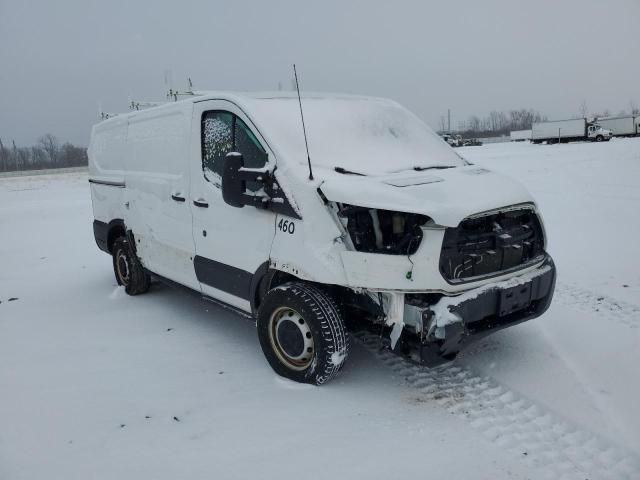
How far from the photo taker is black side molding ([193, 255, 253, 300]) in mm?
3961

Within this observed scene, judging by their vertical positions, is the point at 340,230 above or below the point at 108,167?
below

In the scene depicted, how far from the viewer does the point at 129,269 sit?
5.94m

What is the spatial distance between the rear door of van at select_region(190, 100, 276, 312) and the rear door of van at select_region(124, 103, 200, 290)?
0.18 metres

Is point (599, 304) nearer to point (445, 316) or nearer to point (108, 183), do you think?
point (445, 316)

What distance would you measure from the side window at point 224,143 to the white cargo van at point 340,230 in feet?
0.04

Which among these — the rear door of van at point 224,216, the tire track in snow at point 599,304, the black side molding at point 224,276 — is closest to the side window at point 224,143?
the rear door of van at point 224,216

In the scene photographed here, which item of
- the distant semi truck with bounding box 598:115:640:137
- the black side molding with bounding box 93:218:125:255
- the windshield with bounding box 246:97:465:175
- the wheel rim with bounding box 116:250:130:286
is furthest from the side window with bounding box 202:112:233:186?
the distant semi truck with bounding box 598:115:640:137

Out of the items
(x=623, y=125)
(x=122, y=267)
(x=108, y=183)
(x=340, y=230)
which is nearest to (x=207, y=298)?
(x=340, y=230)

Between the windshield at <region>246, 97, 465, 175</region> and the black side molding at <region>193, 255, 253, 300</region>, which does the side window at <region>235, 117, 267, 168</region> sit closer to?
the windshield at <region>246, 97, 465, 175</region>

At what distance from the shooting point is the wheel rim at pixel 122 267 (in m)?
6.08

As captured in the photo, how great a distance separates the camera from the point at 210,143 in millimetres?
4254

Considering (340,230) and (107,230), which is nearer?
(340,230)

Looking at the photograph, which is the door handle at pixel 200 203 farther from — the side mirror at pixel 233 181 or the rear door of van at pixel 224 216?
the side mirror at pixel 233 181

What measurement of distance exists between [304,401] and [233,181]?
163cm
